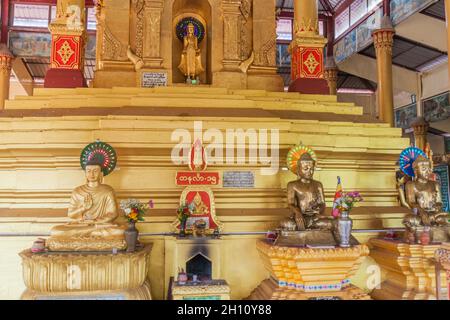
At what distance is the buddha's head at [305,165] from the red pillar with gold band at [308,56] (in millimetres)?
4096

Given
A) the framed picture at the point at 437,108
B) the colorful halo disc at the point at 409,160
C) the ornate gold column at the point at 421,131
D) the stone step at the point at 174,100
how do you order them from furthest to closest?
the ornate gold column at the point at 421,131 → the framed picture at the point at 437,108 → the stone step at the point at 174,100 → the colorful halo disc at the point at 409,160

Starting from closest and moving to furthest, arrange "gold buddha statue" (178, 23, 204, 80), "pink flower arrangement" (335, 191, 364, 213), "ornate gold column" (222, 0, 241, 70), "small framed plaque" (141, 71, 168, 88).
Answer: "pink flower arrangement" (335, 191, 364, 213), "small framed plaque" (141, 71, 168, 88), "ornate gold column" (222, 0, 241, 70), "gold buddha statue" (178, 23, 204, 80)

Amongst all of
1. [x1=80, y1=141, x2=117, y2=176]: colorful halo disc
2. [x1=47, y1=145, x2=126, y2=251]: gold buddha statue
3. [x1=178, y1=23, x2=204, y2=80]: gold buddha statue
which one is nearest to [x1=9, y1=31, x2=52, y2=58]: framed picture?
[x1=178, y1=23, x2=204, y2=80]: gold buddha statue

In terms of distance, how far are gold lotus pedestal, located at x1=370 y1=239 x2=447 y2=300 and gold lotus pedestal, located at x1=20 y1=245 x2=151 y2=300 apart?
3412 mm

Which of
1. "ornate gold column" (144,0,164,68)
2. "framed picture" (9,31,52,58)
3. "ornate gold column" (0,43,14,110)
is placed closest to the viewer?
"ornate gold column" (144,0,164,68)

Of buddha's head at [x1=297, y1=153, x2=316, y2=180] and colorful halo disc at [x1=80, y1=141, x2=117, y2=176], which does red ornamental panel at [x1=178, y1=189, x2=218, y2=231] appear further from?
buddha's head at [x1=297, y1=153, x2=316, y2=180]

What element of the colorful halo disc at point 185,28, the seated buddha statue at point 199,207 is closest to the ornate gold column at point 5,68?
the colorful halo disc at point 185,28

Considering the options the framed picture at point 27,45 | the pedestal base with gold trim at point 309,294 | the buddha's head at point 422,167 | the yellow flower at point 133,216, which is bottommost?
the pedestal base with gold trim at point 309,294

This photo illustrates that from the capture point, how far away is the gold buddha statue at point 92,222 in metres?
4.64

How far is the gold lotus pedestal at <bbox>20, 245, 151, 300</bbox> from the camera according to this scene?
4.29 m

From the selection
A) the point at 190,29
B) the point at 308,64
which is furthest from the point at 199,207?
the point at 190,29

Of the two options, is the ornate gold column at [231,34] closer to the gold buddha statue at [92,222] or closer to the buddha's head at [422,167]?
the buddha's head at [422,167]

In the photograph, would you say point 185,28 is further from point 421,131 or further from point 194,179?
point 421,131
